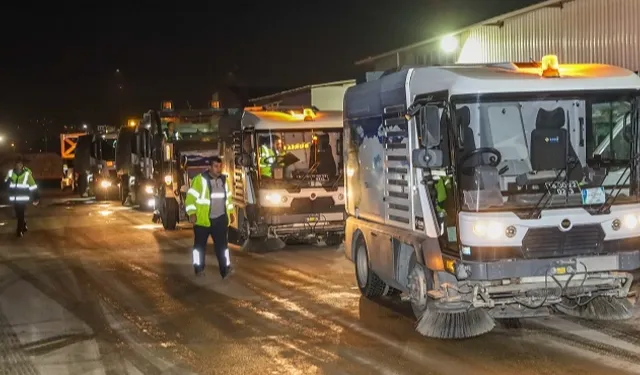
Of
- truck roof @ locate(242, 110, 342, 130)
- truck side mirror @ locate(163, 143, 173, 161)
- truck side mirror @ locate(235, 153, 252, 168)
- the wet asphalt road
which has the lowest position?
the wet asphalt road

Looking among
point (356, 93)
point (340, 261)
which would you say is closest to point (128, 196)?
point (340, 261)

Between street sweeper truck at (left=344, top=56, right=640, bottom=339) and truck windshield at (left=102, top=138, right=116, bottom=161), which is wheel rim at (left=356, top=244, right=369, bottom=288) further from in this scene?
truck windshield at (left=102, top=138, right=116, bottom=161)

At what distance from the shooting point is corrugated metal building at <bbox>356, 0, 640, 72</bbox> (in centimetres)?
1614

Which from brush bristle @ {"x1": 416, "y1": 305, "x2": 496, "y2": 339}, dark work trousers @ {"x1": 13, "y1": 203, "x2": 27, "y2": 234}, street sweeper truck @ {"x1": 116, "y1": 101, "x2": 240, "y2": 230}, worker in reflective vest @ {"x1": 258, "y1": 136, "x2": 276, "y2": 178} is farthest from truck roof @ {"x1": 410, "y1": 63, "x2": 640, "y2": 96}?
dark work trousers @ {"x1": 13, "y1": 203, "x2": 27, "y2": 234}

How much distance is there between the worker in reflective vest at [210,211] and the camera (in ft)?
42.5

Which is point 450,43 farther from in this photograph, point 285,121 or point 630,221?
point 630,221

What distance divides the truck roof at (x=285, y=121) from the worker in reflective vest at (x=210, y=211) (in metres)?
2.94

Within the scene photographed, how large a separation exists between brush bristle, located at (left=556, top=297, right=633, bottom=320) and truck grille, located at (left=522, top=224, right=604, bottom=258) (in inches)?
41.1

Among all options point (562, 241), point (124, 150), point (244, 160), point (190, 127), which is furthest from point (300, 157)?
point (124, 150)

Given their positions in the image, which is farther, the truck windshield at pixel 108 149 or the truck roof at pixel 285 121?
the truck windshield at pixel 108 149

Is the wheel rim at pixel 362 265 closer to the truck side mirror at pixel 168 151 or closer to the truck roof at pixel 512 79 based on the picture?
the truck roof at pixel 512 79

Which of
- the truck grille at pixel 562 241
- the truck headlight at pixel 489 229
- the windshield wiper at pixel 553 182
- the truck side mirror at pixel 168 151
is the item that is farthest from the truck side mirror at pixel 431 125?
the truck side mirror at pixel 168 151

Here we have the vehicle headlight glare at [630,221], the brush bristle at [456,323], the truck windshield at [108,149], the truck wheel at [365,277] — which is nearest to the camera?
the vehicle headlight glare at [630,221]

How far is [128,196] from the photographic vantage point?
105 feet
